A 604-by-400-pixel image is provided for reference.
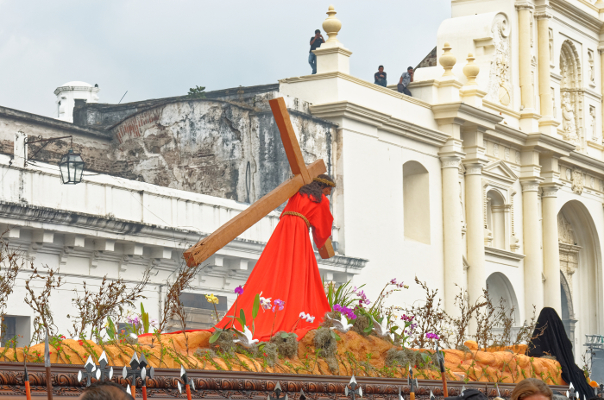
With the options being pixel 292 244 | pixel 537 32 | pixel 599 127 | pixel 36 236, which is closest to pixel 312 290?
pixel 292 244

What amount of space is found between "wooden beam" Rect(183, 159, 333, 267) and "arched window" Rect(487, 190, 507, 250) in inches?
613

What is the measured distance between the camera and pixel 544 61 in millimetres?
27656

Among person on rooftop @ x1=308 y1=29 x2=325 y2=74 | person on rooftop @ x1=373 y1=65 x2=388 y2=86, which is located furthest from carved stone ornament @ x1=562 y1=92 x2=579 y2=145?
person on rooftop @ x1=308 y1=29 x2=325 y2=74

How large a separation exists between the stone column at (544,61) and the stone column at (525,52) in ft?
2.43

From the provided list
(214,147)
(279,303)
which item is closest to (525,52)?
(214,147)

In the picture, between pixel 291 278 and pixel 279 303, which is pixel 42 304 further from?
pixel 291 278

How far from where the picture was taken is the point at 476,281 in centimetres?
2342

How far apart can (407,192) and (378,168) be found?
7.24 feet

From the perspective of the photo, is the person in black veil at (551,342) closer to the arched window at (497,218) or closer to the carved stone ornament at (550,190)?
the arched window at (497,218)

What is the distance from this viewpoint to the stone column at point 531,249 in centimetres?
2583

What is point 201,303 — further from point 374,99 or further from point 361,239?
point 374,99

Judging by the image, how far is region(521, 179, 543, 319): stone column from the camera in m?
25.8

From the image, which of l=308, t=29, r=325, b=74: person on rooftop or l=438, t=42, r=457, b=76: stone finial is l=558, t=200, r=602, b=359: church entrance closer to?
l=438, t=42, r=457, b=76: stone finial

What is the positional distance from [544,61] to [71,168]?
54.5 ft
